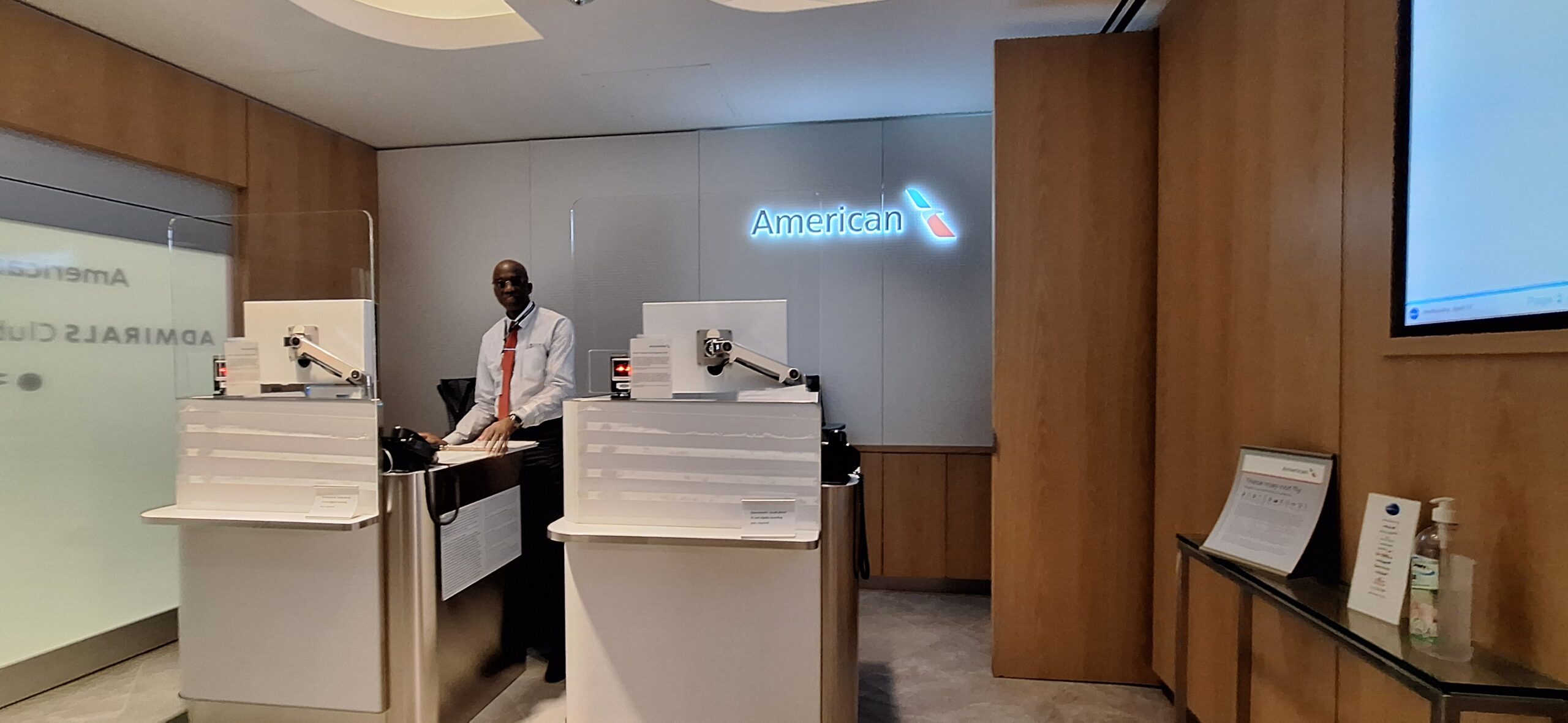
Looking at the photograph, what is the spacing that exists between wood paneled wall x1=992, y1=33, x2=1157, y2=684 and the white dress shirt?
77.7 inches

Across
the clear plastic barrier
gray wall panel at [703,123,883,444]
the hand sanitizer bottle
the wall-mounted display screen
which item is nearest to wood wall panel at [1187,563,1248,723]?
the hand sanitizer bottle

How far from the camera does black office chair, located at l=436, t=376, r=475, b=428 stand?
4.14 meters

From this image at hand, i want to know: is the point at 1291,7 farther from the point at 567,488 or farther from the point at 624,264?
the point at 567,488

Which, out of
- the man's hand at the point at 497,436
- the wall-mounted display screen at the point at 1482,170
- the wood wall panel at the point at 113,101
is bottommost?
the man's hand at the point at 497,436

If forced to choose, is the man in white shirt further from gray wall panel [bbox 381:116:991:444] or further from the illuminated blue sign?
the illuminated blue sign

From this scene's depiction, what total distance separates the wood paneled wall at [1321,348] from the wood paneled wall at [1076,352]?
13 centimetres

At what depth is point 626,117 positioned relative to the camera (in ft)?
13.2

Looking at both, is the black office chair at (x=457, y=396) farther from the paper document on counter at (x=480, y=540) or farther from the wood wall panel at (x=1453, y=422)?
the wood wall panel at (x=1453, y=422)

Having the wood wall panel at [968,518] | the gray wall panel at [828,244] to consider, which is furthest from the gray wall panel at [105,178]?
the wood wall panel at [968,518]

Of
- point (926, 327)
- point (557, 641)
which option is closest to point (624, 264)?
point (557, 641)

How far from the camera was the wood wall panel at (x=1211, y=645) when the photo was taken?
2117 millimetres

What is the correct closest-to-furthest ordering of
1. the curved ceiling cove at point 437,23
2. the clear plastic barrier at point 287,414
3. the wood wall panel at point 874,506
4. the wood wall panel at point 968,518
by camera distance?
1. the clear plastic barrier at point 287,414
2. the curved ceiling cove at point 437,23
3. the wood wall panel at point 968,518
4. the wood wall panel at point 874,506

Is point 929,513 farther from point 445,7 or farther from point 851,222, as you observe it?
point 445,7

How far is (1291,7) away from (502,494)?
3122mm
